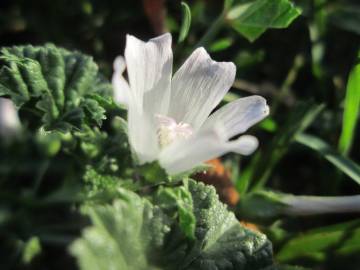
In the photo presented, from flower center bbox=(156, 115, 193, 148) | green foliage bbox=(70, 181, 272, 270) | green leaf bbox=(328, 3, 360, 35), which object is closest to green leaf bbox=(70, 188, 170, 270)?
green foliage bbox=(70, 181, 272, 270)

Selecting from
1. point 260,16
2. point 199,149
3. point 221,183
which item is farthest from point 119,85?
point 260,16

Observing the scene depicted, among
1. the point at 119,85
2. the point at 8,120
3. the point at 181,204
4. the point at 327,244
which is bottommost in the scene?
the point at 327,244

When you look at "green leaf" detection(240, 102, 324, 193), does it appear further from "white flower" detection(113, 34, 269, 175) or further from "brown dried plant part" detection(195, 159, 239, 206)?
"white flower" detection(113, 34, 269, 175)

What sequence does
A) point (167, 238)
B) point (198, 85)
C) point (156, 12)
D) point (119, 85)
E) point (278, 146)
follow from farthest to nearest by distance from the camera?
1. point (156, 12)
2. point (278, 146)
3. point (198, 85)
4. point (167, 238)
5. point (119, 85)

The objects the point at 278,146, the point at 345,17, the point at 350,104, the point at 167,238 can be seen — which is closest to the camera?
the point at 167,238

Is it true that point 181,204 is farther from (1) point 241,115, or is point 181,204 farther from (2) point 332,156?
(2) point 332,156

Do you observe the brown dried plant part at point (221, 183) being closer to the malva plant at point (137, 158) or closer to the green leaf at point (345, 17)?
the malva plant at point (137, 158)

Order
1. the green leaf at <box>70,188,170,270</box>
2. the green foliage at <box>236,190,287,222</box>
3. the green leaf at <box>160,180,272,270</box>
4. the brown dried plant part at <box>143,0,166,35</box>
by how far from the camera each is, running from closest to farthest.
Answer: the green leaf at <box>70,188,170,270</box> < the green leaf at <box>160,180,272,270</box> < the green foliage at <box>236,190,287,222</box> < the brown dried plant part at <box>143,0,166,35</box>
